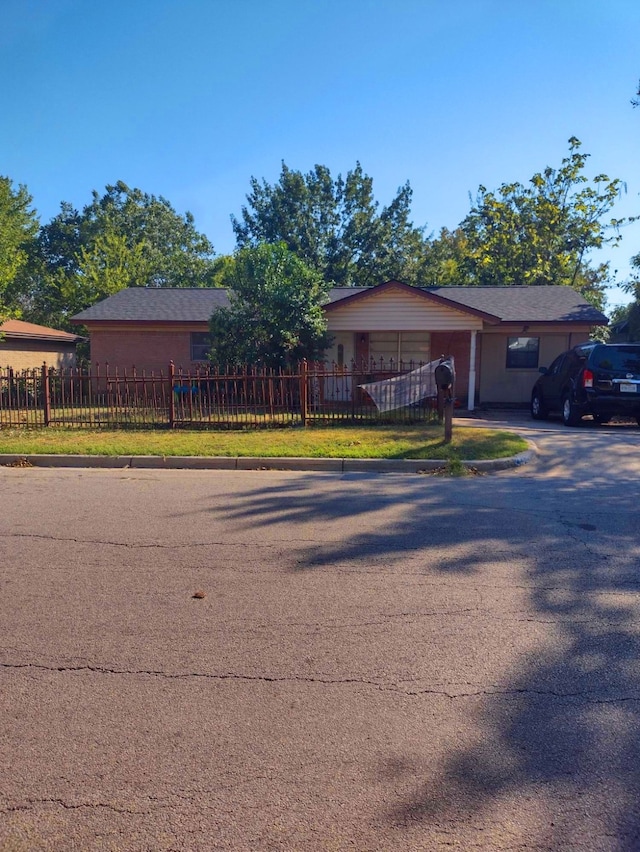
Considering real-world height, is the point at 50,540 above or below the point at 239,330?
below

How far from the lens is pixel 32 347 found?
25.9m

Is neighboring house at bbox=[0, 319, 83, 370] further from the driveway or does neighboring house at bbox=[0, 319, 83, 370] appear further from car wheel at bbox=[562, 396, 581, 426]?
car wheel at bbox=[562, 396, 581, 426]

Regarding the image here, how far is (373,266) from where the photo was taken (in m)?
39.9

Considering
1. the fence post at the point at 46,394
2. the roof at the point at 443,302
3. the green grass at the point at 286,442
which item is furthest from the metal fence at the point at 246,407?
the roof at the point at 443,302

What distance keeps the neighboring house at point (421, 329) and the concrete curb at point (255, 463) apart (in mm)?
7935

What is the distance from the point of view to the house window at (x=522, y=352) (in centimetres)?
1980

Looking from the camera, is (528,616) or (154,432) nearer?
(528,616)

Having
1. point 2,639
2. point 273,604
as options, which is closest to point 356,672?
point 273,604

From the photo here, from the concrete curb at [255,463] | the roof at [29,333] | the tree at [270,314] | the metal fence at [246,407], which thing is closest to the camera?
the concrete curb at [255,463]

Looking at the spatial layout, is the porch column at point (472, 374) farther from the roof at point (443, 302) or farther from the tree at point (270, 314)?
the tree at point (270, 314)

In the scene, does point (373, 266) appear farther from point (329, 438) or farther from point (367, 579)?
point (367, 579)

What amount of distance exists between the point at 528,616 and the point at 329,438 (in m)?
7.61

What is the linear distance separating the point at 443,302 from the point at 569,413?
199 inches

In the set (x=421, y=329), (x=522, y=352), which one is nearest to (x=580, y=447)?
(x=421, y=329)
